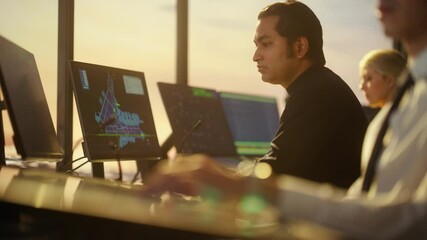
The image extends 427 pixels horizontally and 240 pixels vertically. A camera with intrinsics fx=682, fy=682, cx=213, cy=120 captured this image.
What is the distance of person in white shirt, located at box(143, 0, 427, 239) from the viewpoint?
37.6 inches

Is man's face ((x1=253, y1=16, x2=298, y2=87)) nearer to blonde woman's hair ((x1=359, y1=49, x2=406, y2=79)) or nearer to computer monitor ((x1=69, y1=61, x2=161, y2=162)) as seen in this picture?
computer monitor ((x1=69, y1=61, x2=161, y2=162))

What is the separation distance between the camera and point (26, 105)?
2.20m

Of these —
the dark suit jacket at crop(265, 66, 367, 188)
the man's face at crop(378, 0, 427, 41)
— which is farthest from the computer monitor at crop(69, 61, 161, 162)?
the man's face at crop(378, 0, 427, 41)

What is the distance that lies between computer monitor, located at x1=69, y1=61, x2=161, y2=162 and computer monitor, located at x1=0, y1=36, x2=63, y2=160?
0.16 m

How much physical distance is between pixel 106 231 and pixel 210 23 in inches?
130

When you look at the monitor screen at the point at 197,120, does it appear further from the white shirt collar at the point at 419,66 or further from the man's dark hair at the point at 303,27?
the white shirt collar at the point at 419,66

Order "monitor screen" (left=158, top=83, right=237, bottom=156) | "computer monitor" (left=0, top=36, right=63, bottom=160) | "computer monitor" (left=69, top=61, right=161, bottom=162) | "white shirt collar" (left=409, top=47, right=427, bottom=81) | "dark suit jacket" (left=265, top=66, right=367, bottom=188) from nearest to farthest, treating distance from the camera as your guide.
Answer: "white shirt collar" (left=409, top=47, right=427, bottom=81) → "computer monitor" (left=0, top=36, right=63, bottom=160) → "dark suit jacket" (left=265, top=66, right=367, bottom=188) → "computer monitor" (left=69, top=61, right=161, bottom=162) → "monitor screen" (left=158, top=83, right=237, bottom=156)

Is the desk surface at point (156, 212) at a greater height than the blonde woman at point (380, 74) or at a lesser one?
greater

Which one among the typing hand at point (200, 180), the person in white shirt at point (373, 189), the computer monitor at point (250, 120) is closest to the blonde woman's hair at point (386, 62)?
the computer monitor at point (250, 120)

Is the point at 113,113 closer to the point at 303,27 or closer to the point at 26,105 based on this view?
the point at 26,105

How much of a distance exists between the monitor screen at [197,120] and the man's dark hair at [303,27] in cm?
80

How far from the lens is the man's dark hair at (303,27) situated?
2.75 meters

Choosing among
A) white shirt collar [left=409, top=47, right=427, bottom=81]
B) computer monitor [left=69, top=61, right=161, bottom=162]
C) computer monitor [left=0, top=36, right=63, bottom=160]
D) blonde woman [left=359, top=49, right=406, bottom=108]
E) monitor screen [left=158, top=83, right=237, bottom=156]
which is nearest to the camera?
white shirt collar [left=409, top=47, right=427, bottom=81]

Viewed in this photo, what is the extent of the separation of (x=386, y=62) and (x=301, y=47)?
137cm
